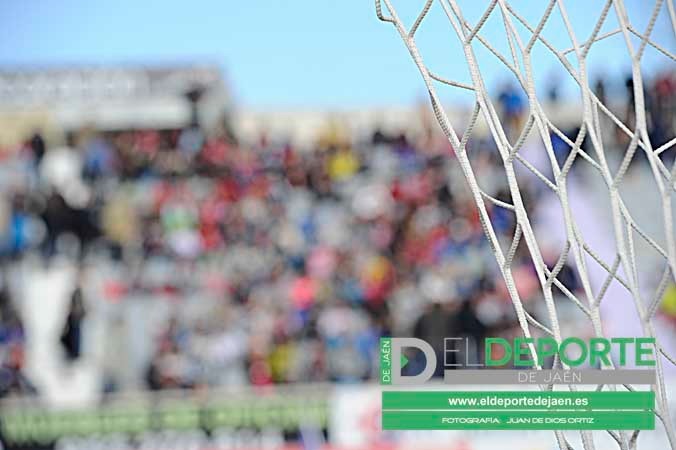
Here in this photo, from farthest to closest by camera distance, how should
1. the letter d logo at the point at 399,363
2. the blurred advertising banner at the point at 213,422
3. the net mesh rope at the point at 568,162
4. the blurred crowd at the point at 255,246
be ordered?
the blurred crowd at the point at 255,246 → the blurred advertising banner at the point at 213,422 → the letter d logo at the point at 399,363 → the net mesh rope at the point at 568,162

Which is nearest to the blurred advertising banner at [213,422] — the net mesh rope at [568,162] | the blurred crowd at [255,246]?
the blurred crowd at [255,246]

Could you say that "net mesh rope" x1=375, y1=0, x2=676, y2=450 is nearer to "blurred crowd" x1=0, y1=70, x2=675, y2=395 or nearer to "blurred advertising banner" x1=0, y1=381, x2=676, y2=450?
"blurred advertising banner" x1=0, y1=381, x2=676, y2=450

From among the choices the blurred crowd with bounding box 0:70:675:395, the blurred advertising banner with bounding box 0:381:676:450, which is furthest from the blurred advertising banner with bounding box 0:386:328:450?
the blurred crowd with bounding box 0:70:675:395

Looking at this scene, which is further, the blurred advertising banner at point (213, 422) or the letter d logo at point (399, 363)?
the blurred advertising banner at point (213, 422)

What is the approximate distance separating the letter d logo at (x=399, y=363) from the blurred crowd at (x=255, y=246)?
1.39ft

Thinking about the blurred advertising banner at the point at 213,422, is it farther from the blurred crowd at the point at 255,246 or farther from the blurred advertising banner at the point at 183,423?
the blurred crowd at the point at 255,246

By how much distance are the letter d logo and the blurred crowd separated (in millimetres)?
424

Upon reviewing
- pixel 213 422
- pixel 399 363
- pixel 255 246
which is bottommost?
pixel 213 422

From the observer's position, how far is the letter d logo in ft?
11.5

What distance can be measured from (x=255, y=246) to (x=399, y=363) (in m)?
2.14

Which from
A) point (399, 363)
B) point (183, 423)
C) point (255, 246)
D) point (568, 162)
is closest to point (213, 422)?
point (183, 423)

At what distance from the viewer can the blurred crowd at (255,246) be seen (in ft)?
15.4

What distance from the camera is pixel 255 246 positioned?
18.3 ft

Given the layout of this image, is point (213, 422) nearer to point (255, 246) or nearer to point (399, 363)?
point (399, 363)
